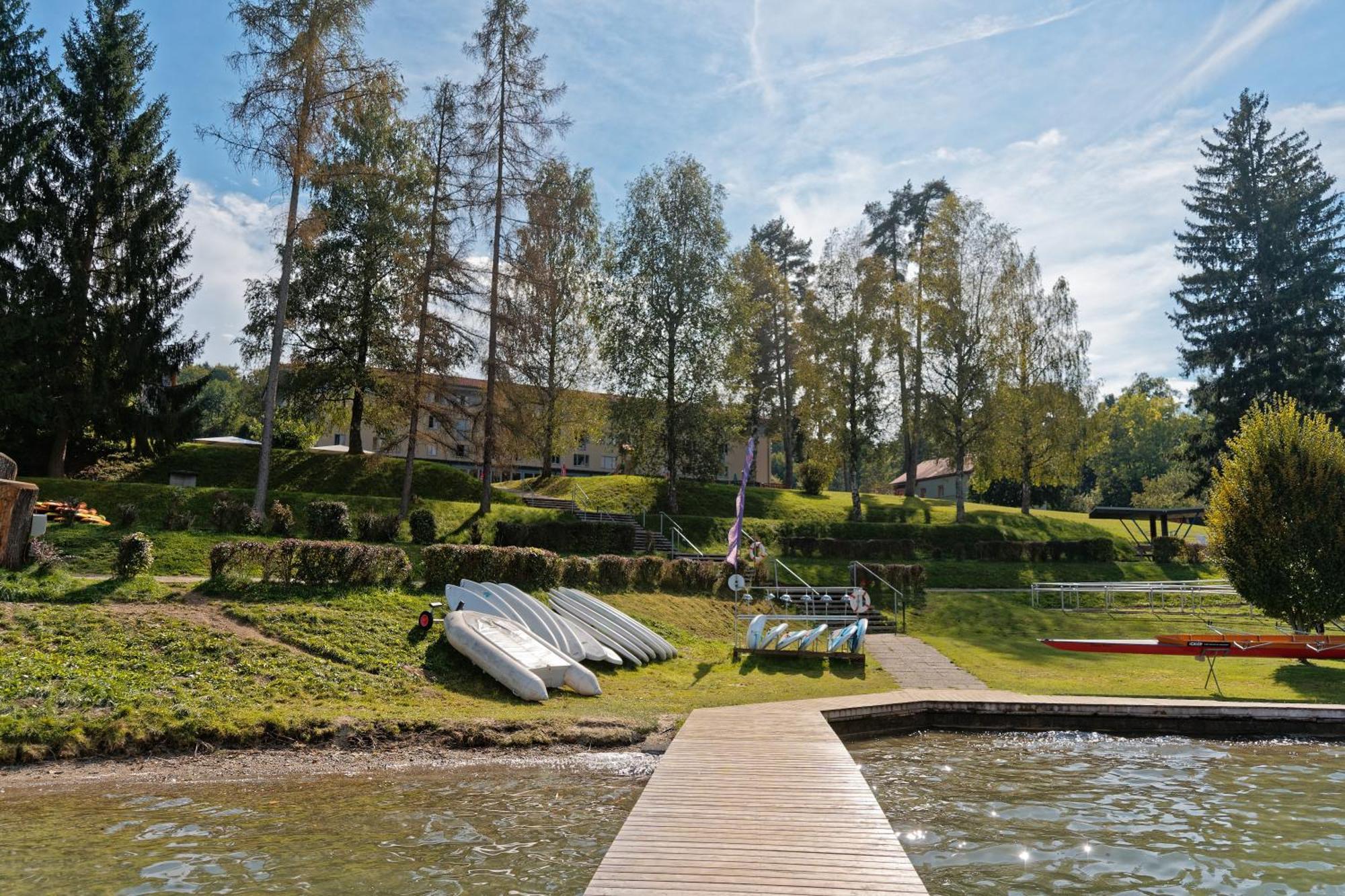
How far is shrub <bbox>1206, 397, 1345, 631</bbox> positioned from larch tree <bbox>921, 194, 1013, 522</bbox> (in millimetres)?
16906

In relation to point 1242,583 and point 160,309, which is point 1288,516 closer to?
point 1242,583

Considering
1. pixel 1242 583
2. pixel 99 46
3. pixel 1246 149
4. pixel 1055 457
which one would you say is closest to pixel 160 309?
pixel 99 46

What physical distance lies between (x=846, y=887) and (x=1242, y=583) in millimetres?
19149

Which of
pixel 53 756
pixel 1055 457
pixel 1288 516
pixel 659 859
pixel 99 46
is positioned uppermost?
pixel 99 46

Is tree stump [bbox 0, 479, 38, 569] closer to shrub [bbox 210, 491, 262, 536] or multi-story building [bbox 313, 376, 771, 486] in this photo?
shrub [bbox 210, 491, 262, 536]

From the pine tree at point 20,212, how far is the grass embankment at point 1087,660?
27.5 meters

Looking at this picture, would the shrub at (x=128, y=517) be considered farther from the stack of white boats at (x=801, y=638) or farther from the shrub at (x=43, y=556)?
the stack of white boats at (x=801, y=638)

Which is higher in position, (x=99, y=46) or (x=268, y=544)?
(x=99, y=46)

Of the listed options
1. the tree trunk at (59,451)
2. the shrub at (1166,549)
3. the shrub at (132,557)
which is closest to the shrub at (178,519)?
the shrub at (132,557)

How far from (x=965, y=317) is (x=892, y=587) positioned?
17.8m

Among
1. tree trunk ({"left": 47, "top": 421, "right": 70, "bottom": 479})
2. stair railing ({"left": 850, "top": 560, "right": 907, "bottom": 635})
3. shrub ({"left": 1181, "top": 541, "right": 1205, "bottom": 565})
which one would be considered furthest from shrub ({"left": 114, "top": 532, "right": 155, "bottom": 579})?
shrub ({"left": 1181, "top": 541, "right": 1205, "bottom": 565})

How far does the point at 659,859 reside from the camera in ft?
19.5

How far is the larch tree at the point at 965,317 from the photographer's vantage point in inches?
1453

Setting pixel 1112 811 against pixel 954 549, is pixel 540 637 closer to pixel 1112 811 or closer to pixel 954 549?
pixel 1112 811
